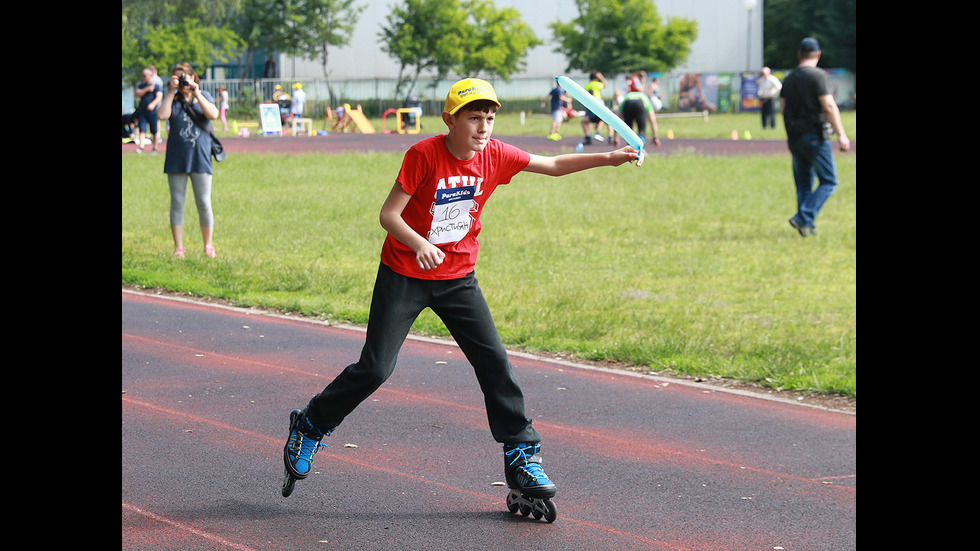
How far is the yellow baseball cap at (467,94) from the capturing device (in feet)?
15.4

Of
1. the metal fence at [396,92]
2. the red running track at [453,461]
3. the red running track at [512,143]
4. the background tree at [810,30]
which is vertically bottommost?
the red running track at [453,461]

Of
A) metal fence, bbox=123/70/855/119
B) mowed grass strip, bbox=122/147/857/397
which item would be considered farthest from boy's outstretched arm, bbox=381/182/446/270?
metal fence, bbox=123/70/855/119

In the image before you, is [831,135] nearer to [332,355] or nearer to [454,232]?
[332,355]

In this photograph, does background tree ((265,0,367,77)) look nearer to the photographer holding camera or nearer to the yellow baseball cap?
the photographer holding camera

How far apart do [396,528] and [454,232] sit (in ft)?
4.17

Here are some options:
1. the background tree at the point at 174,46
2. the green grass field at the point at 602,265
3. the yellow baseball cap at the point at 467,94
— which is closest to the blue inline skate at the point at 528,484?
the yellow baseball cap at the point at 467,94

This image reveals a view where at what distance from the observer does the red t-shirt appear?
485 centimetres

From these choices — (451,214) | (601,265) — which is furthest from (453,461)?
(601,265)

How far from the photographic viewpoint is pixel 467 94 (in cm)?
473

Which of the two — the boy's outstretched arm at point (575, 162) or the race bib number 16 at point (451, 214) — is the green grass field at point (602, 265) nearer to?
the boy's outstretched arm at point (575, 162)

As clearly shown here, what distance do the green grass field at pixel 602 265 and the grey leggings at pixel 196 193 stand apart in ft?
1.48

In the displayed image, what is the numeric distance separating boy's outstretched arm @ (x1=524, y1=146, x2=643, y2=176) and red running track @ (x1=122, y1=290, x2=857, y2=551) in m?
1.53

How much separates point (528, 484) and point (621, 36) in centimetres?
6917
